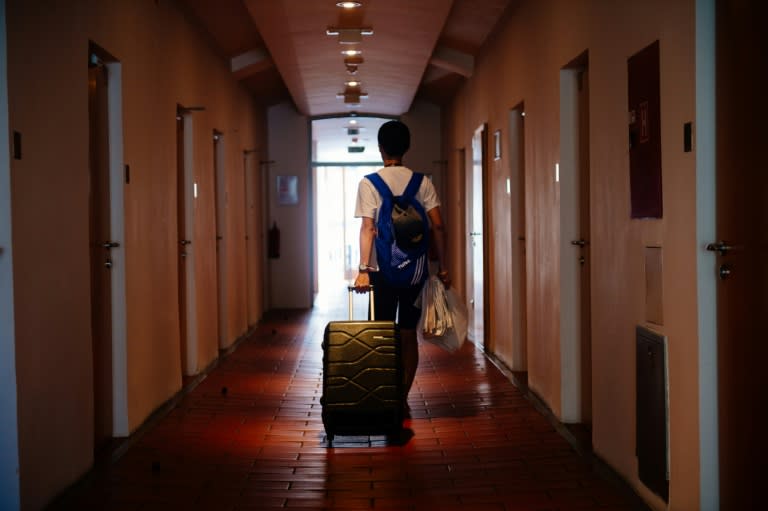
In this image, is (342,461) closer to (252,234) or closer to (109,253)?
(109,253)

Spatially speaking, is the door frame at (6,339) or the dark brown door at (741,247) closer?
the dark brown door at (741,247)

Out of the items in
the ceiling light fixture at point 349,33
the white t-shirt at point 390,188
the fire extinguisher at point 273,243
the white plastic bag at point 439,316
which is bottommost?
the white plastic bag at point 439,316

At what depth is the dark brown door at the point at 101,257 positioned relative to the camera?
16.8 feet

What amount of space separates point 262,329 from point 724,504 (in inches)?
333

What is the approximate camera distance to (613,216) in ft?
14.0

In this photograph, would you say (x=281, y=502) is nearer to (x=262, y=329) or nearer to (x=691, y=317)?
(x=691, y=317)

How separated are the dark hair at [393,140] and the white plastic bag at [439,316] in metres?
0.72

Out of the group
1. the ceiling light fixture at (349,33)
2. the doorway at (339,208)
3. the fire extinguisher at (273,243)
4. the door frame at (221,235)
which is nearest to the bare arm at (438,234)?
the ceiling light fixture at (349,33)

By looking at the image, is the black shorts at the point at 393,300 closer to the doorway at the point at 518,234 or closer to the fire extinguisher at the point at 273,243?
the doorway at the point at 518,234

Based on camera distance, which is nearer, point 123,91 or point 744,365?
point 744,365

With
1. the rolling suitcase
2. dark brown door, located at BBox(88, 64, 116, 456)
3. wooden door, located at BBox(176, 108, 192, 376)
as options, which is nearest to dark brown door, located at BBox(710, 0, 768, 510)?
the rolling suitcase

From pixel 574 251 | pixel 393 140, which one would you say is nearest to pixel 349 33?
pixel 393 140

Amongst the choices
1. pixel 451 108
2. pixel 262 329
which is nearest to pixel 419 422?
pixel 262 329

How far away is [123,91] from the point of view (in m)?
5.31
